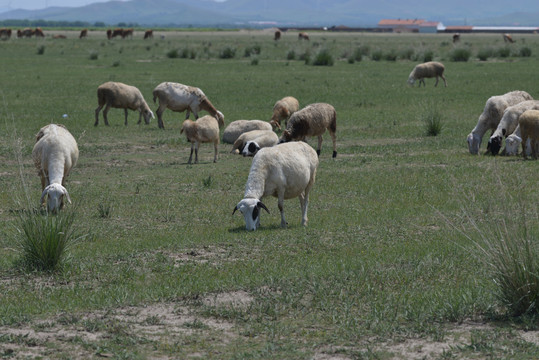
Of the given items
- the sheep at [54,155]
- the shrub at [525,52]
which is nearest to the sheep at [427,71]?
the shrub at [525,52]

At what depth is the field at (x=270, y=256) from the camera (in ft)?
23.2

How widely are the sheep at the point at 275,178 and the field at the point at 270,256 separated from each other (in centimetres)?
39

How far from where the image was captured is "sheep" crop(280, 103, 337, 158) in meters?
18.7

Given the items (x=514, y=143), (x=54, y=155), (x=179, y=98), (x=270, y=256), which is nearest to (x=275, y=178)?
(x=270, y=256)

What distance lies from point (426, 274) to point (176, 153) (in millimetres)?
11708

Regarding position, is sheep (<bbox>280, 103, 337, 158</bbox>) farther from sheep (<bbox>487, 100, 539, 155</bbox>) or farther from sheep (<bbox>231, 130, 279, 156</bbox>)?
sheep (<bbox>487, 100, 539, 155</bbox>)

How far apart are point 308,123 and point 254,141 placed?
1529mm

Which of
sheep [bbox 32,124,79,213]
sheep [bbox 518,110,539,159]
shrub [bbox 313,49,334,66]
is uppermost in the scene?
sheep [bbox 518,110,539,159]

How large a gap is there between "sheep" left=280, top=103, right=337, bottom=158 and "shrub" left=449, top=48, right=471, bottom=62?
36.9 m

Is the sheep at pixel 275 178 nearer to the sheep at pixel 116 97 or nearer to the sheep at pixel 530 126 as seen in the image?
the sheep at pixel 530 126

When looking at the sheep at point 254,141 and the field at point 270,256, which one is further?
the sheep at point 254,141

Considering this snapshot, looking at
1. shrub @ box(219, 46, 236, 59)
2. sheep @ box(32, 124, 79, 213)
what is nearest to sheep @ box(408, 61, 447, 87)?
shrub @ box(219, 46, 236, 59)

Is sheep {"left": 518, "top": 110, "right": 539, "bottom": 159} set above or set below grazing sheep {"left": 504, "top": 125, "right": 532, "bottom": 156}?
above

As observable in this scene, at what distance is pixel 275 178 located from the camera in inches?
452
